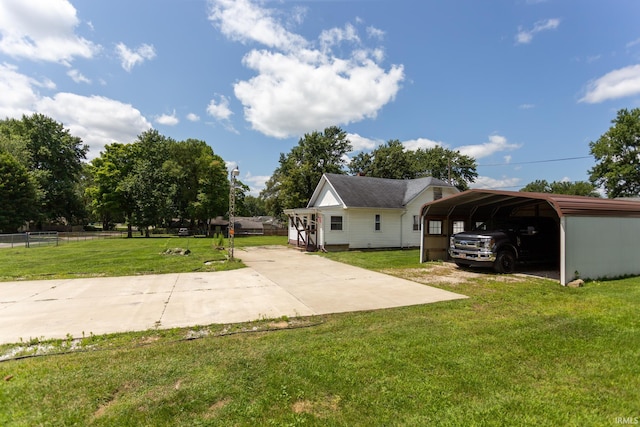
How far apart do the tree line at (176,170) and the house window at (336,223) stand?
583 inches

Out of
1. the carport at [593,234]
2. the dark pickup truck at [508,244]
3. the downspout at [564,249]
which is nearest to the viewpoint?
the downspout at [564,249]

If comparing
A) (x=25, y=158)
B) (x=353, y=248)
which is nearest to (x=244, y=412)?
(x=353, y=248)

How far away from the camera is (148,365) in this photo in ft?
11.5

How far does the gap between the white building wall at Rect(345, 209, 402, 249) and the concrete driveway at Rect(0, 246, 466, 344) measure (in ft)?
29.5

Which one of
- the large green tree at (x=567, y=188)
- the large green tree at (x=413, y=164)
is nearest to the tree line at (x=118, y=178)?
the large green tree at (x=413, y=164)

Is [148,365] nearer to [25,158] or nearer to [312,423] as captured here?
[312,423]

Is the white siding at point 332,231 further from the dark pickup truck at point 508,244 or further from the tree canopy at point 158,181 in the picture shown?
the tree canopy at point 158,181

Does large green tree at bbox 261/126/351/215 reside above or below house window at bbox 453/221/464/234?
above

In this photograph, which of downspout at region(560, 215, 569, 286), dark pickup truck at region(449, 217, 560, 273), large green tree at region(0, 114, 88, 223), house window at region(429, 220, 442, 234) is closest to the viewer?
downspout at region(560, 215, 569, 286)

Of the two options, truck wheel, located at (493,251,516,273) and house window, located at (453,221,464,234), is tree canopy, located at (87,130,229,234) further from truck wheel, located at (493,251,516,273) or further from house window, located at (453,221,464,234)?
truck wheel, located at (493,251,516,273)

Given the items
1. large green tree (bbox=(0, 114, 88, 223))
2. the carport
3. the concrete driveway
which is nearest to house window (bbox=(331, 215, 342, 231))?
the carport

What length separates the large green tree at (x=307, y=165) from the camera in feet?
109

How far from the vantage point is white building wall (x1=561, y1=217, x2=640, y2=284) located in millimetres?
8094

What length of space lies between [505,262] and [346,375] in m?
8.88
